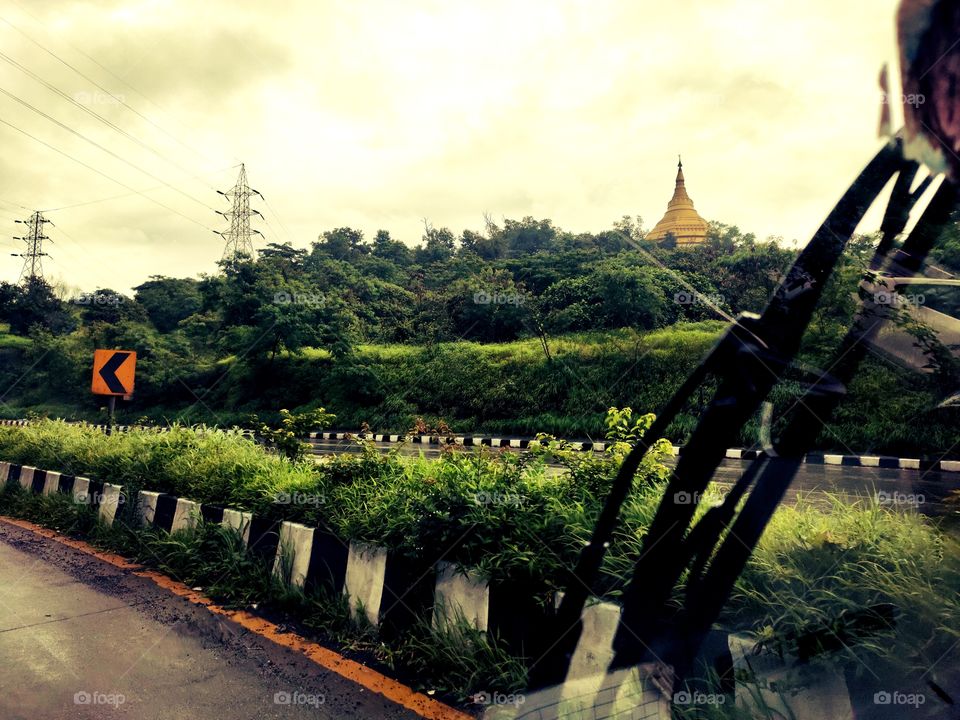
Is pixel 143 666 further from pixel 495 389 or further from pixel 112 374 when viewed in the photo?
pixel 495 389

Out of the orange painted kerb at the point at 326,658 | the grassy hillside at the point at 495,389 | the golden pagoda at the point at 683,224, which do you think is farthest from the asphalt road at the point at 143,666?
the golden pagoda at the point at 683,224

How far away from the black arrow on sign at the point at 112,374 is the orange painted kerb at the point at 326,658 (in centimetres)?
365

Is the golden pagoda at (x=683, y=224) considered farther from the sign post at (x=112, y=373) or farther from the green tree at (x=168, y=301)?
the green tree at (x=168, y=301)

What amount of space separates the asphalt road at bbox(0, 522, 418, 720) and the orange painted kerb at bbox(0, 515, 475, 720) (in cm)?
5

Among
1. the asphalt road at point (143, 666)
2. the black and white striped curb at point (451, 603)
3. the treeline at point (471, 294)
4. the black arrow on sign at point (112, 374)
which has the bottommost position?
the asphalt road at point (143, 666)

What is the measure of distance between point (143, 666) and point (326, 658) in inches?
33.6

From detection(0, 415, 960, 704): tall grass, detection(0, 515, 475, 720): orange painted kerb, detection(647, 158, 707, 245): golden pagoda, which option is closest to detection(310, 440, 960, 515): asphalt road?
detection(0, 415, 960, 704): tall grass

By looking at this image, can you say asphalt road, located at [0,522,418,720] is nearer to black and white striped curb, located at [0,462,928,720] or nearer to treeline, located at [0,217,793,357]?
black and white striped curb, located at [0,462,928,720]

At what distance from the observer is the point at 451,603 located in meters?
2.97

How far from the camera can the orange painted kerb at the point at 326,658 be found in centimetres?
257

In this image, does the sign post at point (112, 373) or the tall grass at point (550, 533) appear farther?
the sign post at point (112, 373)

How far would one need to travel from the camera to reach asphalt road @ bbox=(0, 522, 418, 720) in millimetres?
2516

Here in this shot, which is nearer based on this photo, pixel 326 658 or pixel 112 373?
pixel 326 658

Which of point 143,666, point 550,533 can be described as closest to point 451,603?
point 550,533
